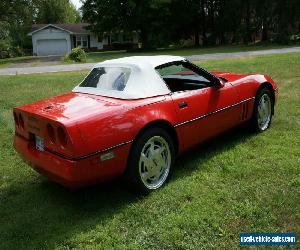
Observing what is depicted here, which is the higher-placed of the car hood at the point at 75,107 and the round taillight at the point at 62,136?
the car hood at the point at 75,107

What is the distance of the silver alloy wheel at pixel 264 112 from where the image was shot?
5938mm

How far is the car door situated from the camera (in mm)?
4617

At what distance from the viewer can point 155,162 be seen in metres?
4.33

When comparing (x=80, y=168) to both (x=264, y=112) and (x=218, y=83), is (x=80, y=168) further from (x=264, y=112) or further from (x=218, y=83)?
(x=264, y=112)

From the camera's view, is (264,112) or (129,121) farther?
(264,112)

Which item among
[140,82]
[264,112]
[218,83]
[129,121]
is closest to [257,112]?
[264,112]

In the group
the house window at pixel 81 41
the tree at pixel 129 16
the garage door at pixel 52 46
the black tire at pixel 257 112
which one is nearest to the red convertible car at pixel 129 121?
the black tire at pixel 257 112

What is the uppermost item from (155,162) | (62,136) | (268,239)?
(62,136)

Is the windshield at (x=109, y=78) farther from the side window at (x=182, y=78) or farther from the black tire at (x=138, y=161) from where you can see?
the black tire at (x=138, y=161)

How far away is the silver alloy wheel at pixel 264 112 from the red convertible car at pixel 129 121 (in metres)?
0.40

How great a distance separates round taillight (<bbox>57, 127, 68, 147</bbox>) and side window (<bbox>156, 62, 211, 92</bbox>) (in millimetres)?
1608

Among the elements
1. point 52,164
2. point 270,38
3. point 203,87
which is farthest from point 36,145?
point 270,38

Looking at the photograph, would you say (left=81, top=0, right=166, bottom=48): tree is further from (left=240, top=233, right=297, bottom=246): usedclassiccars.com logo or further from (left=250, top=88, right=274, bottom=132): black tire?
(left=240, top=233, right=297, bottom=246): usedclassiccars.com logo

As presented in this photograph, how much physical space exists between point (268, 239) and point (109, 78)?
2542mm
